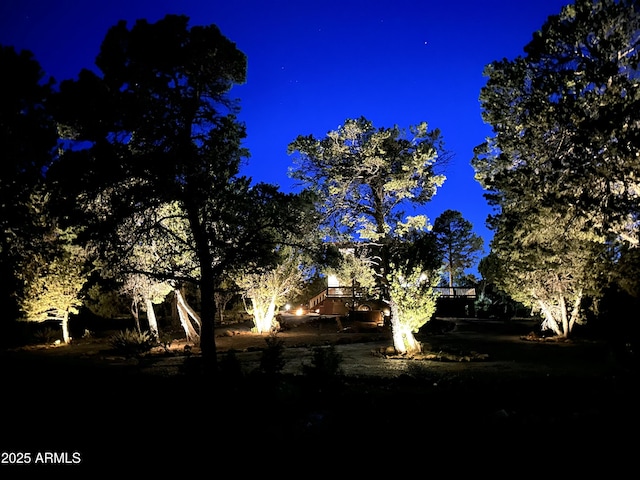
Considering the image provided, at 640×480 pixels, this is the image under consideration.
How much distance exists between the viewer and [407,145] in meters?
19.3

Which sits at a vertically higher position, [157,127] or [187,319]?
[157,127]

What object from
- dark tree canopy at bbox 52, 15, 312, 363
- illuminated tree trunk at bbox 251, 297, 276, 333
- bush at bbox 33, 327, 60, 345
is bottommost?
bush at bbox 33, 327, 60, 345

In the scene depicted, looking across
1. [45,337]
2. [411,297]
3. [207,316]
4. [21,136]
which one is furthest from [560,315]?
[45,337]

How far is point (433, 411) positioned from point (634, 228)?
32.3ft

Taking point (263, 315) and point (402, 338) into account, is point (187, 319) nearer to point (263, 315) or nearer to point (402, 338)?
point (263, 315)

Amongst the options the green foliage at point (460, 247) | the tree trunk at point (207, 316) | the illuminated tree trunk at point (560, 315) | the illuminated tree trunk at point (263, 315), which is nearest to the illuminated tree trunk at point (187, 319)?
the illuminated tree trunk at point (263, 315)

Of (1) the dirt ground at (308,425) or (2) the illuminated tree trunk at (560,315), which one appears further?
(2) the illuminated tree trunk at (560,315)

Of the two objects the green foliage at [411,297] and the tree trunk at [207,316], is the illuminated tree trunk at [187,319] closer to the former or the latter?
the green foliage at [411,297]

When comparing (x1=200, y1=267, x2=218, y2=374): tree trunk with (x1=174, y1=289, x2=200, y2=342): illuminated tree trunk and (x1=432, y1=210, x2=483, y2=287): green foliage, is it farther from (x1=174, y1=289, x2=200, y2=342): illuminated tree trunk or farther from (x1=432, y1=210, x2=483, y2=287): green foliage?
(x1=432, y1=210, x2=483, y2=287): green foliage

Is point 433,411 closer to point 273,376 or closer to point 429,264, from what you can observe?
point 273,376

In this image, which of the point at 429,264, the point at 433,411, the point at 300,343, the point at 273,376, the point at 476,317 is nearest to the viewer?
the point at 433,411

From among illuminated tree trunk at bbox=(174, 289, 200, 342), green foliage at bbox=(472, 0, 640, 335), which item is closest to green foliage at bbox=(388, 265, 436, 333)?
green foliage at bbox=(472, 0, 640, 335)

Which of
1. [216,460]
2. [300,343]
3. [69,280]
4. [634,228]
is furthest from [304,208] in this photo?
[69,280]

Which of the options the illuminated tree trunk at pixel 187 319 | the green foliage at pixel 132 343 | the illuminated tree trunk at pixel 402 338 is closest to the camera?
the illuminated tree trunk at pixel 402 338
